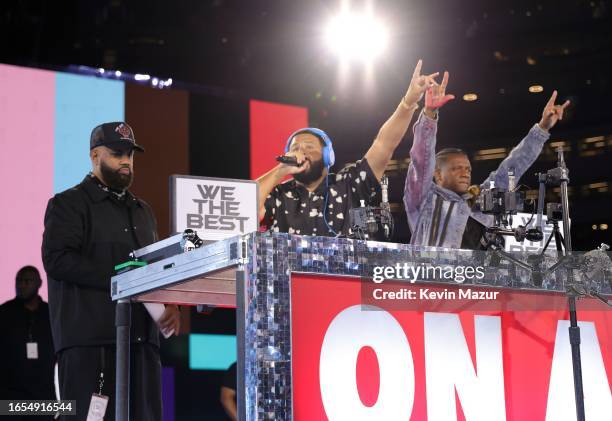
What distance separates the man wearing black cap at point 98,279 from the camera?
2.30m

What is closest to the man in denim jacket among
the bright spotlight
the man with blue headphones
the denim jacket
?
the denim jacket

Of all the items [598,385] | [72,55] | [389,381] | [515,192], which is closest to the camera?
[389,381]

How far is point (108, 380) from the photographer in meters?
2.32

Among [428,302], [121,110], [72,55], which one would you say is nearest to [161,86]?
[121,110]

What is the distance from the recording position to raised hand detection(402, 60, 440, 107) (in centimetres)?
448

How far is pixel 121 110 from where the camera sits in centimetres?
534

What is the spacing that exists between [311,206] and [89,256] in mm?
1591

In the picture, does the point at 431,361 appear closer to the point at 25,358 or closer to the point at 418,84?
the point at 418,84

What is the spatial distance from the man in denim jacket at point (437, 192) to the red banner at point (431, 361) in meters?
2.54

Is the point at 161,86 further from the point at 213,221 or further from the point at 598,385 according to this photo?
the point at 598,385

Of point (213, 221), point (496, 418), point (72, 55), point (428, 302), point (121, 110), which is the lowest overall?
point (496, 418)

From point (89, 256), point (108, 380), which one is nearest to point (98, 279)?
point (89, 256)

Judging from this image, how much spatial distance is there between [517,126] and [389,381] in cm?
529

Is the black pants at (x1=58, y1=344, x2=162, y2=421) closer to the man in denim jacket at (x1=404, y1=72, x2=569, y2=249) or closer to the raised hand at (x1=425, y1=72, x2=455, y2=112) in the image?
the man in denim jacket at (x1=404, y1=72, x2=569, y2=249)
